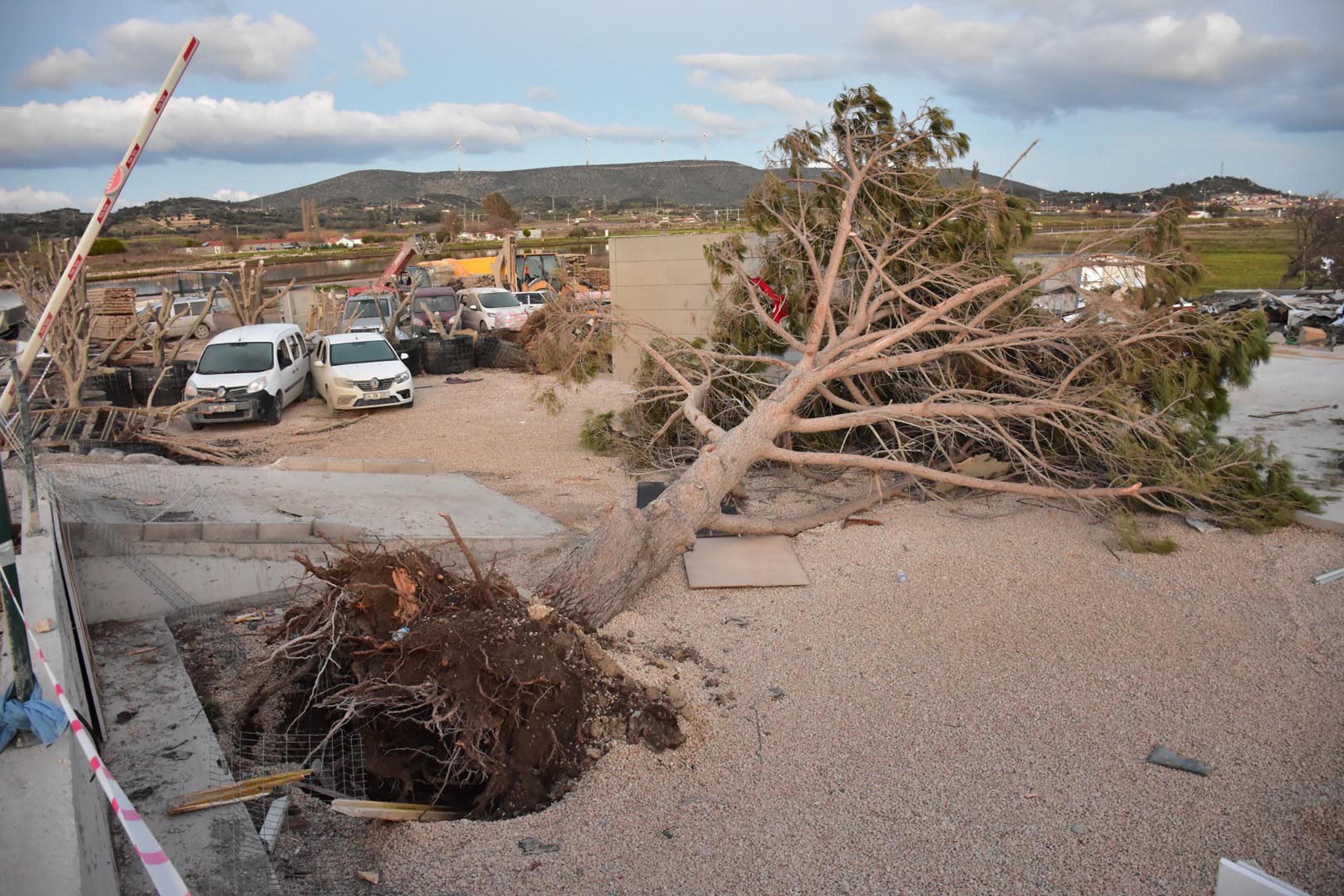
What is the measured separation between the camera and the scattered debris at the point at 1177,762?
4598 mm

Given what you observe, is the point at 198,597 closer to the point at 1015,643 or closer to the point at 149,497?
the point at 149,497

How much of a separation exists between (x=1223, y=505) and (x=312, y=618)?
24.3 ft

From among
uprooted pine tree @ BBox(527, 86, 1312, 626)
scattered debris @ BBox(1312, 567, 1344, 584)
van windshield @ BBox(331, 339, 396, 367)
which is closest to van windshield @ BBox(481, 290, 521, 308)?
van windshield @ BBox(331, 339, 396, 367)

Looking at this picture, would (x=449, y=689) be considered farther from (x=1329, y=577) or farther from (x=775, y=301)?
(x=775, y=301)

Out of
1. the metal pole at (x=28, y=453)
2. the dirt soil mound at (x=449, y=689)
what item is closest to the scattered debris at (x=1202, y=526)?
the dirt soil mound at (x=449, y=689)

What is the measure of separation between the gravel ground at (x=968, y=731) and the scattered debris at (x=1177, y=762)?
0.20 feet

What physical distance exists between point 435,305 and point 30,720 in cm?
2205

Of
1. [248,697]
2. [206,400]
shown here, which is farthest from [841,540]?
[206,400]

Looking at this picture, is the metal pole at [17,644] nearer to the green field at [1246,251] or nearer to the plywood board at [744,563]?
the plywood board at [744,563]

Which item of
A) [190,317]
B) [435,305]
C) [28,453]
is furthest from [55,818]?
[190,317]

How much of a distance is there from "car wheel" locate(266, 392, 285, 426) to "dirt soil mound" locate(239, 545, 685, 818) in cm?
972

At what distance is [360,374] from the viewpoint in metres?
15.0

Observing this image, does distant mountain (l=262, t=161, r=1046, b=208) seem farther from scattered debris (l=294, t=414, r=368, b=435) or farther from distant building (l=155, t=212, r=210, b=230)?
scattered debris (l=294, t=414, r=368, b=435)

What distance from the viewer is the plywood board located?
7.29 metres
